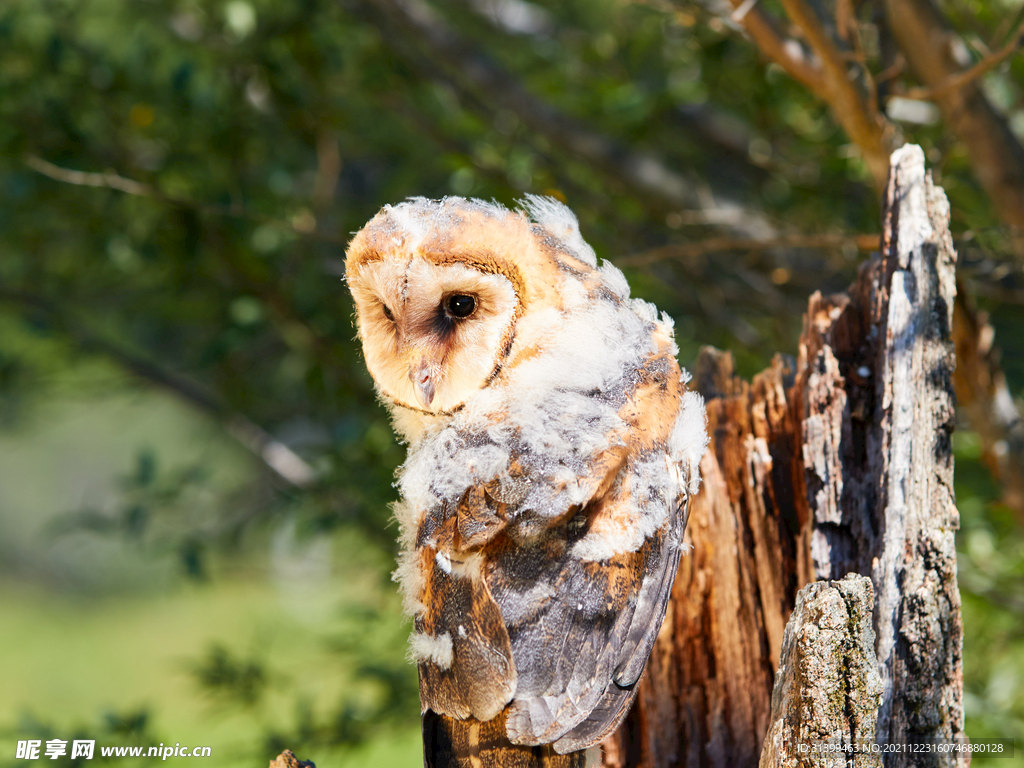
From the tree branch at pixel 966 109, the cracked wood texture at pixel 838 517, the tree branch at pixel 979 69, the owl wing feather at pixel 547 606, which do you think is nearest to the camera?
the owl wing feather at pixel 547 606

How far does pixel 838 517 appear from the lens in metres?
1.18

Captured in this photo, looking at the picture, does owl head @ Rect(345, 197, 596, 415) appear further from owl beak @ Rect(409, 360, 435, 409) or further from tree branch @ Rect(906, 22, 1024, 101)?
tree branch @ Rect(906, 22, 1024, 101)

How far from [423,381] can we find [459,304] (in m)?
0.10

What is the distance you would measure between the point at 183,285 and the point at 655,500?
5.73ft

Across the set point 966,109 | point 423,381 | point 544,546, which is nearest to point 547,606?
point 544,546

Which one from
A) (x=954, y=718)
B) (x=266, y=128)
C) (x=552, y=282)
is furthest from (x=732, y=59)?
(x=954, y=718)

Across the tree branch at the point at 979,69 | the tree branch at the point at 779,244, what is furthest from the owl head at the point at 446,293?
the tree branch at the point at 979,69

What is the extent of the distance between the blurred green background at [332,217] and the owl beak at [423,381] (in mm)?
823

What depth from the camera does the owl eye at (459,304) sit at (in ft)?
3.02

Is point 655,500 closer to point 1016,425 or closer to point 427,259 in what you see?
point 427,259

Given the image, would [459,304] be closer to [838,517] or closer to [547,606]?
[547,606]

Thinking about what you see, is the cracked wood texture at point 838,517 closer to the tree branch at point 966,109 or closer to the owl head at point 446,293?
the owl head at point 446,293

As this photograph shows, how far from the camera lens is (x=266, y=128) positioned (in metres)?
2.40

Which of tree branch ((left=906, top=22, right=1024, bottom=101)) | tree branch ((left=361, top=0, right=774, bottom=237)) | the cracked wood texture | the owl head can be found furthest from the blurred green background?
the owl head
